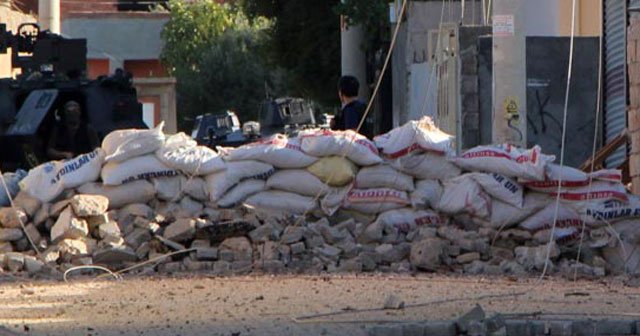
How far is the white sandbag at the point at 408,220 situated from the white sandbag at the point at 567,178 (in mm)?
809

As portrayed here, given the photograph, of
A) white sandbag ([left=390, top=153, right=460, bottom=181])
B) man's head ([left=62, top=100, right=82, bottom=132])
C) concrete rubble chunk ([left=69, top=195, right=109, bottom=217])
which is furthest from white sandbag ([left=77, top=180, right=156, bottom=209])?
man's head ([left=62, top=100, right=82, bottom=132])

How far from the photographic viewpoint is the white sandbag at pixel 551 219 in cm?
1296

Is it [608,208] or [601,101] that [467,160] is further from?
[601,101]

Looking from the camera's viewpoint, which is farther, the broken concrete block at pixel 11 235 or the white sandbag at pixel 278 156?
the white sandbag at pixel 278 156

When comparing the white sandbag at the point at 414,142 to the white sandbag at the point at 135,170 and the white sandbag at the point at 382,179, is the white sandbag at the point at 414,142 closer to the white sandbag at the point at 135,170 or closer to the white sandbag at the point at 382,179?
the white sandbag at the point at 382,179

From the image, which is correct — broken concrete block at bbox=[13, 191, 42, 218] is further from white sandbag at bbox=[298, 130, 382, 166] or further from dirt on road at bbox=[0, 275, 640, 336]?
white sandbag at bbox=[298, 130, 382, 166]

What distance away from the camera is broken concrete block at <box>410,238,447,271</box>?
12555 mm

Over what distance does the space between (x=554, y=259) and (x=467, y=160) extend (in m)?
1.23

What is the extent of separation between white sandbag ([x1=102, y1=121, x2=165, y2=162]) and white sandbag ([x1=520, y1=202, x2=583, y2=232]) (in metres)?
3.11

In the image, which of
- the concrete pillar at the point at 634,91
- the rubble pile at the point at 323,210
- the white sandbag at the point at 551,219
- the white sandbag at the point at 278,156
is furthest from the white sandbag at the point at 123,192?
the concrete pillar at the point at 634,91

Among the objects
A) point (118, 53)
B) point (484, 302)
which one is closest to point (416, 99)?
point (484, 302)

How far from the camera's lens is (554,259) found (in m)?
12.6

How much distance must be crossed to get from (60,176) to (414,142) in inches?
115

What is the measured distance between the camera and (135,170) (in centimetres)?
1321
